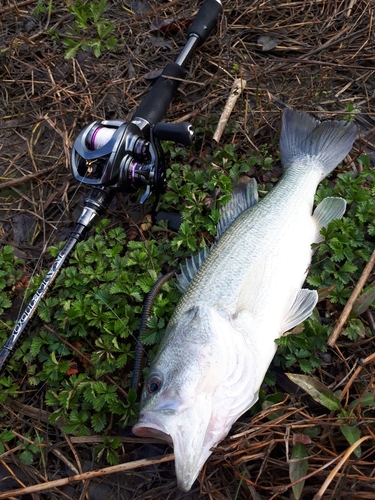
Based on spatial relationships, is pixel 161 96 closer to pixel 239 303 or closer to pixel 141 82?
pixel 141 82

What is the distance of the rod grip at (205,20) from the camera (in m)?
3.91

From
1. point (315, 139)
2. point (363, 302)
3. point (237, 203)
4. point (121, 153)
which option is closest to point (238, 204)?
point (237, 203)

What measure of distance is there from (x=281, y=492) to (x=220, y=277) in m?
1.20

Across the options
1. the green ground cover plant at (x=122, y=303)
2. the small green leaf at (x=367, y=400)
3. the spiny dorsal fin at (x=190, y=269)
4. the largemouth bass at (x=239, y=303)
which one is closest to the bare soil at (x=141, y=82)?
the green ground cover plant at (x=122, y=303)

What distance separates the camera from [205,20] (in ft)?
12.9

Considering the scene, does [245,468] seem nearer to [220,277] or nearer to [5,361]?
[220,277]

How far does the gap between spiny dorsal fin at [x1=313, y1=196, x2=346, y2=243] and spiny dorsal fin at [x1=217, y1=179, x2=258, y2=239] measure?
1.47 feet

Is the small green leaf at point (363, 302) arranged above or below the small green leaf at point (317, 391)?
above

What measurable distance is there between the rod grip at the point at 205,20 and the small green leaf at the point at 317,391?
309 centimetres

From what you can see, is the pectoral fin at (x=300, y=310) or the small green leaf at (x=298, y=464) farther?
the pectoral fin at (x=300, y=310)

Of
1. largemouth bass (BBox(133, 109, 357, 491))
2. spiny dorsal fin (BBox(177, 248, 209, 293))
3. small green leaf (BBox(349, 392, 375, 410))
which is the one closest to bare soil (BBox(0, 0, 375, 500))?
small green leaf (BBox(349, 392, 375, 410))

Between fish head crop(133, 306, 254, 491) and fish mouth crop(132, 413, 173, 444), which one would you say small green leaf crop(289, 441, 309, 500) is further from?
fish mouth crop(132, 413, 173, 444)

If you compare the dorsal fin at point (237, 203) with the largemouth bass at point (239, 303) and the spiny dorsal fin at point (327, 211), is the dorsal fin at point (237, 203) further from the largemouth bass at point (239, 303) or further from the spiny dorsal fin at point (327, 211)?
the spiny dorsal fin at point (327, 211)

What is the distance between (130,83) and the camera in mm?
4148
